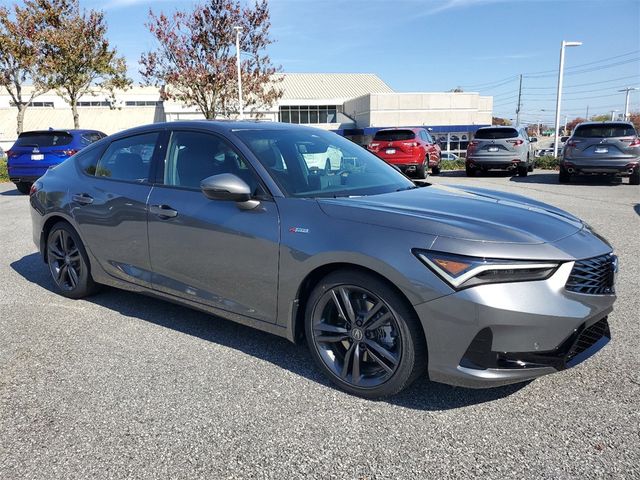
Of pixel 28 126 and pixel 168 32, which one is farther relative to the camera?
pixel 28 126

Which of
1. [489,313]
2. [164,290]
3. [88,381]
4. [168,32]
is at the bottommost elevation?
[88,381]

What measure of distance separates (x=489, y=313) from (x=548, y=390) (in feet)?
2.95

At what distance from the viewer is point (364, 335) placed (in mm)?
2979

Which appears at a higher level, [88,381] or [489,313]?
[489,313]

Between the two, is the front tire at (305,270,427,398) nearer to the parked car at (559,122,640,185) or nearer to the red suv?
the parked car at (559,122,640,185)

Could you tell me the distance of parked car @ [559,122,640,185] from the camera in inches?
546

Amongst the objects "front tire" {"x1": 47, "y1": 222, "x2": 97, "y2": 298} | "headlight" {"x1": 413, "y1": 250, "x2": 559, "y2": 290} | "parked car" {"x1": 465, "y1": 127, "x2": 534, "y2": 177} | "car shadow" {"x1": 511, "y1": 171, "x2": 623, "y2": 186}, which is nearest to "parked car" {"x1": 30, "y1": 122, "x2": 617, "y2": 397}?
"headlight" {"x1": 413, "y1": 250, "x2": 559, "y2": 290}

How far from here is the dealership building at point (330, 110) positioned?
49125 mm

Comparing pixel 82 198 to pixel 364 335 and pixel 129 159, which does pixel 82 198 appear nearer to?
pixel 129 159

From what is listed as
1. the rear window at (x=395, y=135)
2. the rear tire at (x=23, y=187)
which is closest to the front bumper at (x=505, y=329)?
the rear tire at (x=23, y=187)

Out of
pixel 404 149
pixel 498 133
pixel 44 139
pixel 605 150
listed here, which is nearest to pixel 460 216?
pixel 44 139

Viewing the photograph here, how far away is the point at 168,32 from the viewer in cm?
2603

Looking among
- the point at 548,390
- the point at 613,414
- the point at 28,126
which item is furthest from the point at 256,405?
the point at 28,126

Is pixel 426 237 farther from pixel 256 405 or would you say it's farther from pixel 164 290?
pixel 164 290
